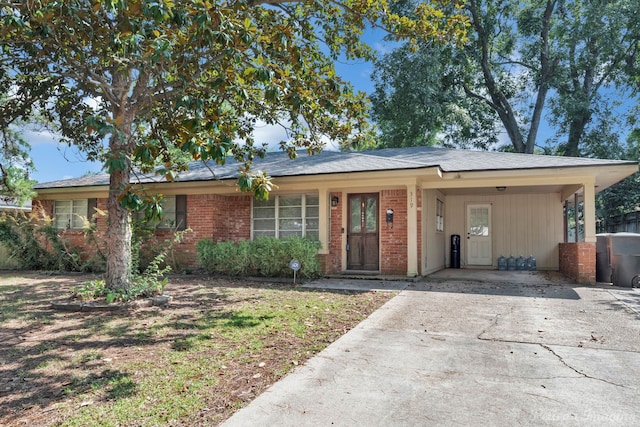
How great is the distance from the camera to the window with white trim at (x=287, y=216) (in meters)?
11.4

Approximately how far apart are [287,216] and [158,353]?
24.6 feet

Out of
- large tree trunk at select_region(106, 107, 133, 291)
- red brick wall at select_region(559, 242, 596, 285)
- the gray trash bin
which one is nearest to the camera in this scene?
large tree trunk at select_region(106, 107, 133, 291)

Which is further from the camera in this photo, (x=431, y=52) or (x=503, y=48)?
Result: (x=503, y=48)

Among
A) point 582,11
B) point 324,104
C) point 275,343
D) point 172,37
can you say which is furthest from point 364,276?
point 582,11

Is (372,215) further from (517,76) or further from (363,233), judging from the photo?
(517,76)

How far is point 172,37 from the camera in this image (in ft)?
19.2

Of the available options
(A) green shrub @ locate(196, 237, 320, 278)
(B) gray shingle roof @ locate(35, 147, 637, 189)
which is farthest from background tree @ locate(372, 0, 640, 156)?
(A) green shrub @ locate(196, 237, 320, 278)

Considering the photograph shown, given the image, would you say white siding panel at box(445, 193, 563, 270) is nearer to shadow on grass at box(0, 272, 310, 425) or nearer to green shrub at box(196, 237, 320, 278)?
green shrub at box(196, 237, 320, 278)

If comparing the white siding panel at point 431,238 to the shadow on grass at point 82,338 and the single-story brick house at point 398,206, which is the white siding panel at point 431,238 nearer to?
the single-story brick house at point 398,206

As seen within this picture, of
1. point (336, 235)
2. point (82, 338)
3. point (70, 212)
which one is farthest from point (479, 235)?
point (70, 212)

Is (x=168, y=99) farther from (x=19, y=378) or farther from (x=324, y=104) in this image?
(x=19, y=378)

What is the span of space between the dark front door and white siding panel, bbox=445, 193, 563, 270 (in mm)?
4350

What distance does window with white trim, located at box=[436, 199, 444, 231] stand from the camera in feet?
42.6

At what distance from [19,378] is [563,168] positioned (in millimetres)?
10045
